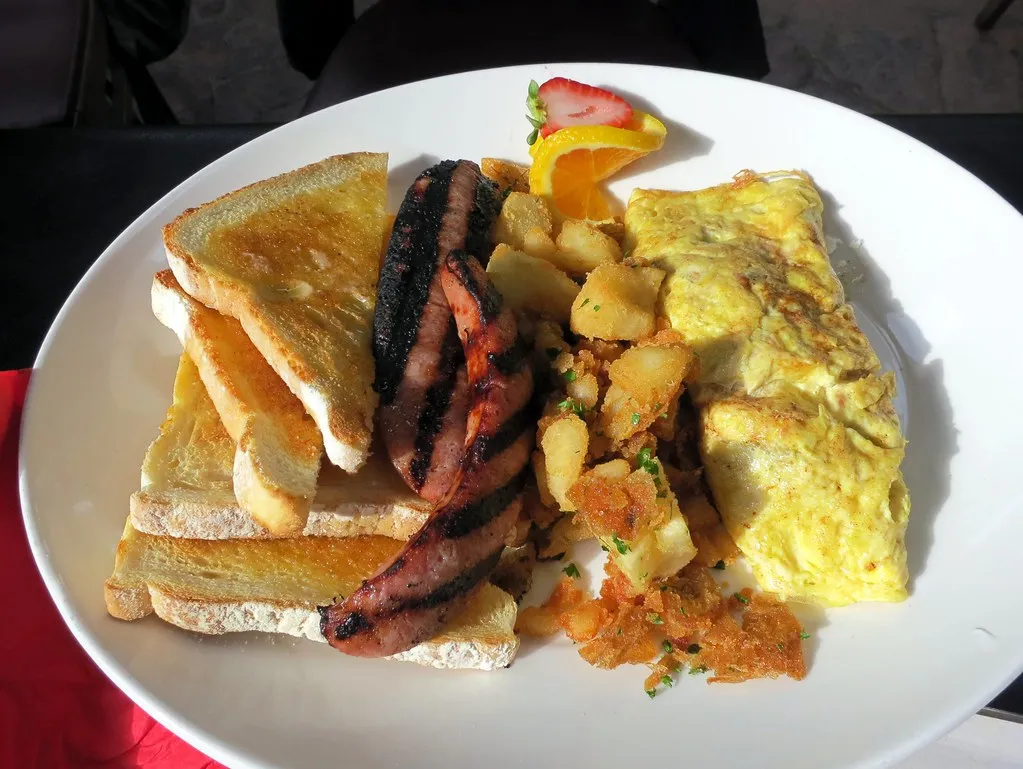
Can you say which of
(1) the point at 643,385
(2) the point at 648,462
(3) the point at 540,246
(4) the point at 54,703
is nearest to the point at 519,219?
(3) the point at 540,246

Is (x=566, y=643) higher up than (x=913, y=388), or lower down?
lower down

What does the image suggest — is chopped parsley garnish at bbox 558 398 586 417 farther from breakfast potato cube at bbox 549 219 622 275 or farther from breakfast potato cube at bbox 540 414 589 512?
breakfast potato cube at bbox 549 219 622 275

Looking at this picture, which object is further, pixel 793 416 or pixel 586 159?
pixel 586 159

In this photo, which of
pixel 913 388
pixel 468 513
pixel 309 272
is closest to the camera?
pixel 468 513

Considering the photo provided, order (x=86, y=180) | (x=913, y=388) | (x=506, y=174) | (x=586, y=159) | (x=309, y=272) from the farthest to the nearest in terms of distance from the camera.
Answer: (x=86, y=180)
(x=506, y=174)
(x=586, y=159)
(x=309, y=272)
(x=913, y=388)

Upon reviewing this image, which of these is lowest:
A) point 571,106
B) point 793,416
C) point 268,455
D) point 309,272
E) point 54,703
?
point 54,703

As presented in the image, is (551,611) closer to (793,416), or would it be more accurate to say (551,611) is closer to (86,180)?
(793,416)

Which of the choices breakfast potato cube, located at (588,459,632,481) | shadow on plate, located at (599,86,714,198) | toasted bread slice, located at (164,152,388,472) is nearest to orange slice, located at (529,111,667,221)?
shadow on plate, located at (599,86,714,198)
